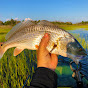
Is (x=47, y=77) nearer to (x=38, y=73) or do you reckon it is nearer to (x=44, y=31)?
(x=38, y=73)

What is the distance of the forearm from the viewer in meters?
1.28

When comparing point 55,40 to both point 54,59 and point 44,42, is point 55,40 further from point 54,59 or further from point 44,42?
point 54,59

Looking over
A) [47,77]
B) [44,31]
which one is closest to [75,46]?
[44,31]

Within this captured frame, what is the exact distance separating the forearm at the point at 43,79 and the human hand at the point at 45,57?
232mm

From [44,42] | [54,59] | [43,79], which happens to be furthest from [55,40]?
[43,79]

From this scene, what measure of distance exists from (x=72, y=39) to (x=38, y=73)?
112 centimetres

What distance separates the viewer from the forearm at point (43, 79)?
1276 millimetres

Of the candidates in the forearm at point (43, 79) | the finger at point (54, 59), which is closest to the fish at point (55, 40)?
the finger at point (54, 59)

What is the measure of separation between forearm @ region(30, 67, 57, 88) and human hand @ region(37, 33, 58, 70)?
0.76 ft

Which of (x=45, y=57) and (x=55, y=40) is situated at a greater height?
(x=55, y=40)

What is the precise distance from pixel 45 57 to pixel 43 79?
569mm

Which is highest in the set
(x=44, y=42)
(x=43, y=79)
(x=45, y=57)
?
(x=44, y=42)

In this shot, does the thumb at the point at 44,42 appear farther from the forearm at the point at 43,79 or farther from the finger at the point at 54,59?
→ the forearm at the point at 43,79

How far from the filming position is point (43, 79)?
4.39 feet
